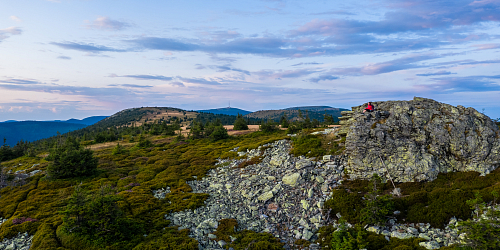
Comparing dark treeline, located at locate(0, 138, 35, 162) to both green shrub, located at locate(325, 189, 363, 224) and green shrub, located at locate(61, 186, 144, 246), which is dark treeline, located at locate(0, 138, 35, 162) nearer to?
green shrub, located at locate(61, 186, 144, 246)

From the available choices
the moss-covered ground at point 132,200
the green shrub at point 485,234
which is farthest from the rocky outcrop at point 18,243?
the green shrub at point 485,234

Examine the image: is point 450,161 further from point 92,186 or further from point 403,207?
point 92,186

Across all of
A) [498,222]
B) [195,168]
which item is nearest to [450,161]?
[498,222]

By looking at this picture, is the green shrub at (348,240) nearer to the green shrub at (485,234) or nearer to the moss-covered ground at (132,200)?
the moss-covered ground at (132,200)

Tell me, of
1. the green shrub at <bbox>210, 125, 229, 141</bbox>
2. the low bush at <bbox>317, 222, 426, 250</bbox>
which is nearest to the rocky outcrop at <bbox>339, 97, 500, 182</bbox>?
the low bush at <bbox>317, 222, 426, 250</bbox>

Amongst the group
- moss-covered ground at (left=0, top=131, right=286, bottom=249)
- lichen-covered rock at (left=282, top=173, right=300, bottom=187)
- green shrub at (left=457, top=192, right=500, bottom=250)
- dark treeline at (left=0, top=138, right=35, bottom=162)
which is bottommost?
dark treeline at (left=0, top=138, right=35, bottom=162)

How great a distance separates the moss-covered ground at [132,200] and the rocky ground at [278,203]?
110 centimetres

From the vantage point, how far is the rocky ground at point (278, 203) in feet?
45.6

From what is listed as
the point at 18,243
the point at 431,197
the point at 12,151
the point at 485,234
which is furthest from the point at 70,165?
the point at 12,151

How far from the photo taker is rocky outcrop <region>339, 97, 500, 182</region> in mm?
17922

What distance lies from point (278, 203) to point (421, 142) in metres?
13.8

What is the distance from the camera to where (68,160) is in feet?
91.0

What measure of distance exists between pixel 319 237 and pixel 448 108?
1856cm

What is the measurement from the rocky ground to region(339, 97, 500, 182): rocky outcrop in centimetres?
293
